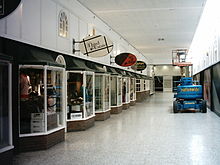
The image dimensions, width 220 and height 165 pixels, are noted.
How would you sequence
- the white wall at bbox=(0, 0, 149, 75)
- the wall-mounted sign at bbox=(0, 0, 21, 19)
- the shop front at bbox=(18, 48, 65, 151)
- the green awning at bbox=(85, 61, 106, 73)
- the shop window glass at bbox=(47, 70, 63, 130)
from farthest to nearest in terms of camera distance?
the green awning at bbox=(85, 61, 106, 73) → the shop window glass at bbox=(47, 70, 63, 130) → the shop front at bbox=(18, 48, 65, 151) → the white wall at bbox=(0, 0, 149, 75) → the wall-mounted sign at bbox=(0, 0, 21, 19)

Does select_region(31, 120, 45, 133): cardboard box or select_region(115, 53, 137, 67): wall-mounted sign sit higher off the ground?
select_region(115, 53, 137, 67): wall-mounted sign

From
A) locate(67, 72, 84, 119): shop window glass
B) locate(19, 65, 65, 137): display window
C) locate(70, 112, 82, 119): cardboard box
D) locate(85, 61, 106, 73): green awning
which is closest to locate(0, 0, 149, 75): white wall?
locate(19, 65, 65, 137): display window

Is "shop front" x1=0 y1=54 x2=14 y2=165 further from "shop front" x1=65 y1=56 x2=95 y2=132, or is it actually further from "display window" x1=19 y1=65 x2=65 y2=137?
"shop front" x1=65 y1=56 x2=95 y2=132

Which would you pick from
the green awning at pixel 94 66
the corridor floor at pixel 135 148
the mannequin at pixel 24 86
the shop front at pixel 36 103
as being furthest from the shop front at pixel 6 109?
the green awning at pixel 94 66

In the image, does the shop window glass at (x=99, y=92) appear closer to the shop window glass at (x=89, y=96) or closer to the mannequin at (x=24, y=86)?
the shop window glass at (x=89, y=96)

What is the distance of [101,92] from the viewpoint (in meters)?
12.4

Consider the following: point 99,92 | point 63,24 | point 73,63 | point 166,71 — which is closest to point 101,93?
point 99,92

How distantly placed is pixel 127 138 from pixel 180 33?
40.9 ft

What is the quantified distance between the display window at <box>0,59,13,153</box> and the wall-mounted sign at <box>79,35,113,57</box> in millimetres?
4637

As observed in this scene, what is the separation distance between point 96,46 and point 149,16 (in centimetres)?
484

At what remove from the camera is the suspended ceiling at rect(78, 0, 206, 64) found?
11.4 metres

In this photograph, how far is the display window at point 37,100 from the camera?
6868mm

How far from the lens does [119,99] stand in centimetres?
1584

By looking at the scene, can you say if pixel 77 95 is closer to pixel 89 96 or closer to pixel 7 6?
pixel 89 96
